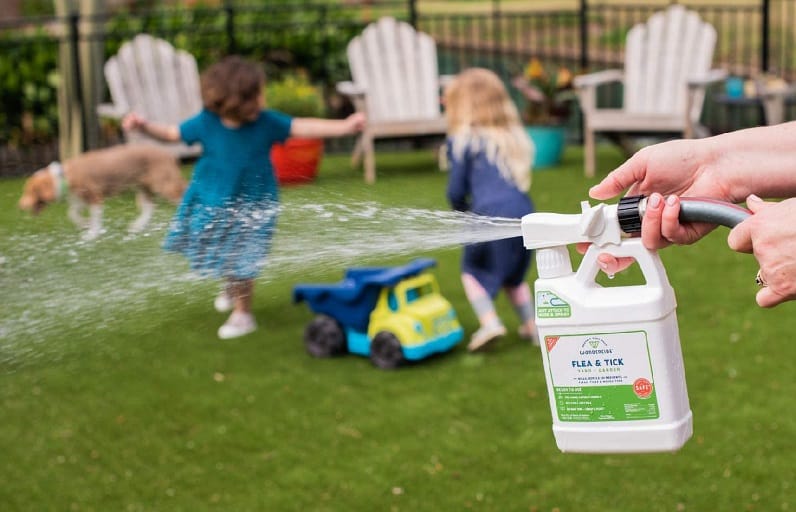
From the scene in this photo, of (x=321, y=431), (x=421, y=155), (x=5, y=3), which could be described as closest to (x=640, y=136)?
(x=421, y=155)

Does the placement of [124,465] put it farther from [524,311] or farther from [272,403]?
[524,311]

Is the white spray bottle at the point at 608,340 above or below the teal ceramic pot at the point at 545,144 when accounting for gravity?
above

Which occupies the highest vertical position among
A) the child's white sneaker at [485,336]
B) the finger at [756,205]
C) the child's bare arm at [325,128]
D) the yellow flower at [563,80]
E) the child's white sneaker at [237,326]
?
the finger at [756,205]

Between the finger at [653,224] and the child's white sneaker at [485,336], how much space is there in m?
3.28

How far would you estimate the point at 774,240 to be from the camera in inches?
65.6

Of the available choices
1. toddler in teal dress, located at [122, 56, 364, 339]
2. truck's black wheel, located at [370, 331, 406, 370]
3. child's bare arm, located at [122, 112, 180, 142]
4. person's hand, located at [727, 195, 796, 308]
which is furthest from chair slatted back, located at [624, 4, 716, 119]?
person's hand, located at [727, 195, 796, 308]

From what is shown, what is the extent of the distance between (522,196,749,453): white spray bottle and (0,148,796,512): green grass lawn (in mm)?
463

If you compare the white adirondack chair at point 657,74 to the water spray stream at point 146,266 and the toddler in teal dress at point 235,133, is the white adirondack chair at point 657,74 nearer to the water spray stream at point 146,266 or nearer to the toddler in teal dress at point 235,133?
the toddler in teal dress at point 235,133

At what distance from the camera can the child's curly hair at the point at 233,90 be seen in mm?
5738

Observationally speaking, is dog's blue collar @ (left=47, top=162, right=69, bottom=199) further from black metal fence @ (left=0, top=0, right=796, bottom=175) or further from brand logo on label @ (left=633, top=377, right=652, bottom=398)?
black metal fence @ (left=0, top=0, right=796, bottom=175)

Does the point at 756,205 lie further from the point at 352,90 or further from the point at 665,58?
the point at 665,58

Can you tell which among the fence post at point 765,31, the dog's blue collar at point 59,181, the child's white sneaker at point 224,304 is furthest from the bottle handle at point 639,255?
the fence post at point 765,31

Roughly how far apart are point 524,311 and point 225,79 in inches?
79.3

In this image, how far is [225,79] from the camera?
5.73m
